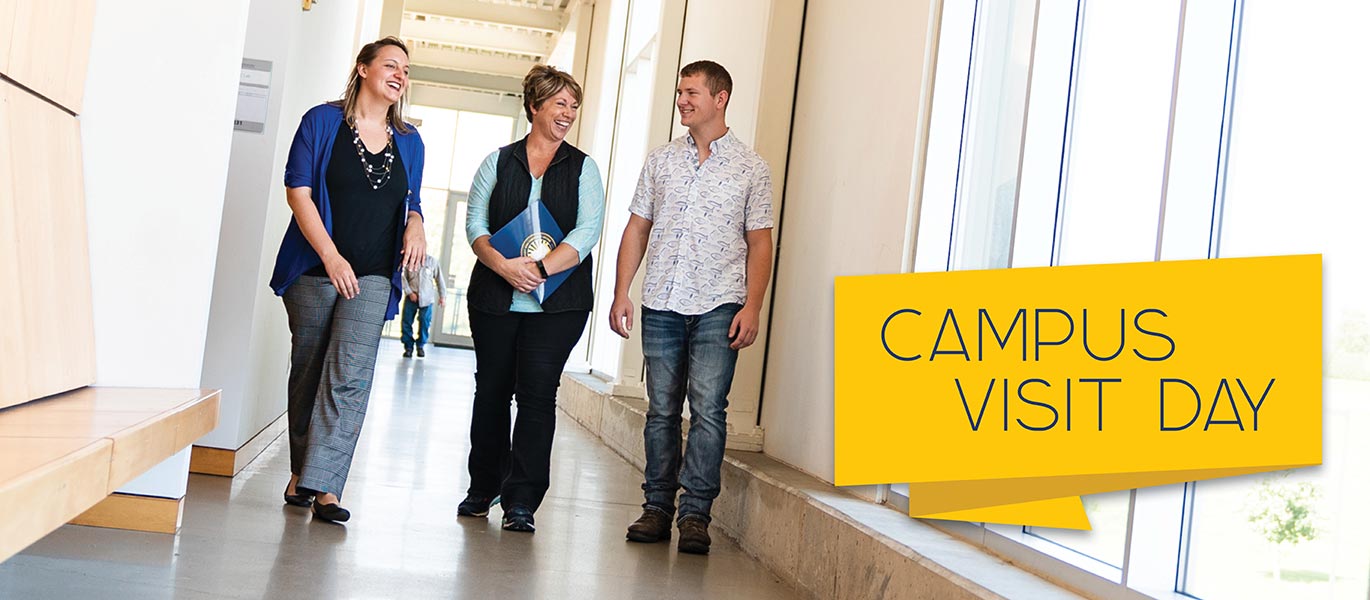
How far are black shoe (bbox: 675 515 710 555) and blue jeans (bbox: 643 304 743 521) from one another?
0.03 m

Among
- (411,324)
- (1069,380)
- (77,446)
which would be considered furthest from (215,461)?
(411,324)

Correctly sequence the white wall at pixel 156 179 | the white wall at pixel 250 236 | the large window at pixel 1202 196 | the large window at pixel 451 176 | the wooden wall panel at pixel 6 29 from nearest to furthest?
the large window at pixel 1202 196, the wooden wall panel at pixel 6 29, the white wall at pixel 156 179, the white wall at pixel 250 236, the large window at pixel 451 176

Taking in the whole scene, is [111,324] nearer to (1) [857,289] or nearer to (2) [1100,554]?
(1) [857,289]

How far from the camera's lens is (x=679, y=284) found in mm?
3668

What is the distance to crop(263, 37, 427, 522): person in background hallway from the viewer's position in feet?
11.4

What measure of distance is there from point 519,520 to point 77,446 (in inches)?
83.3

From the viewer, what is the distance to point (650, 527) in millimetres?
3738

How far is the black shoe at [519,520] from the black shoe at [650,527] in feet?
1.02

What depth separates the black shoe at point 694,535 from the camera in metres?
3.63

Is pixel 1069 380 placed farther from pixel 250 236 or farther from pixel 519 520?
pixel 250 236

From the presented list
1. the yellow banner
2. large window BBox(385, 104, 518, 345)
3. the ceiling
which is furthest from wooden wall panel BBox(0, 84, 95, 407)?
large window BBox(385, 104, 518, 345)

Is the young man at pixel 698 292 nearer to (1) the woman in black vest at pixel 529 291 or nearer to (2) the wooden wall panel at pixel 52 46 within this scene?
(1) the woman in black vest at pixel 529 291

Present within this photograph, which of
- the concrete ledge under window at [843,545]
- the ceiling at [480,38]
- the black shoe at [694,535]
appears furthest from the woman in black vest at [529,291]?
the ceiling at [480,38]

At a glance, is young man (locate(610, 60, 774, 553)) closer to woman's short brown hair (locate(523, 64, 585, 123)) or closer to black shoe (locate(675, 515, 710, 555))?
black shoe (locate(675, 515, 710, 555))
